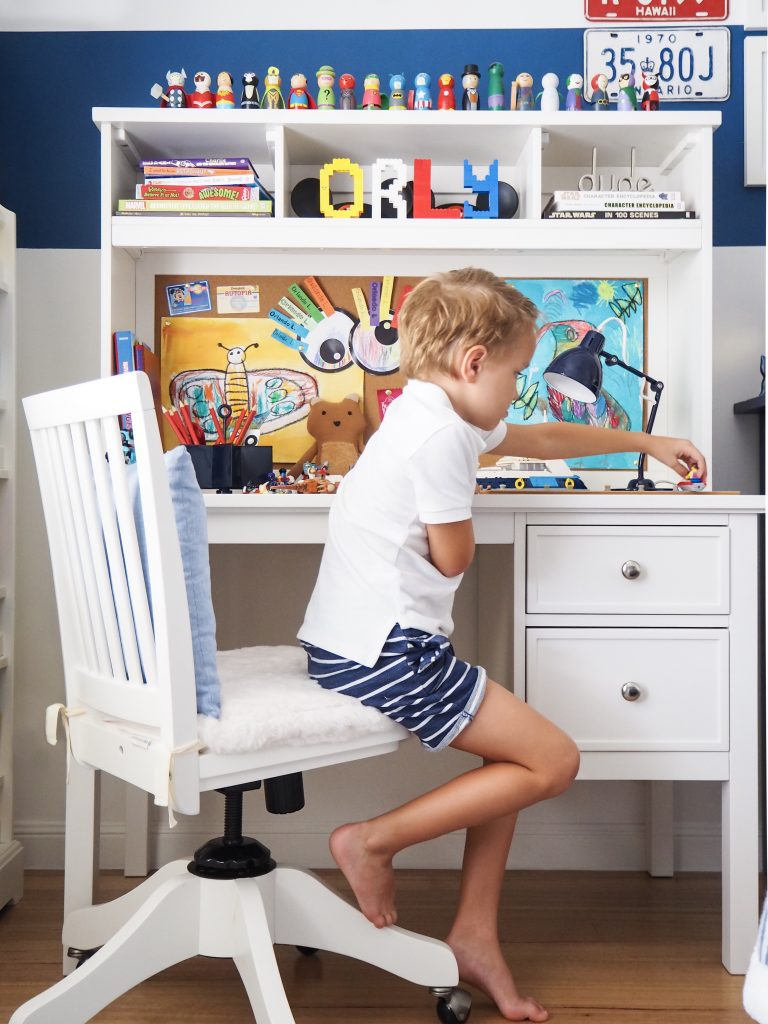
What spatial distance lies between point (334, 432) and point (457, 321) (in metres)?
0.71

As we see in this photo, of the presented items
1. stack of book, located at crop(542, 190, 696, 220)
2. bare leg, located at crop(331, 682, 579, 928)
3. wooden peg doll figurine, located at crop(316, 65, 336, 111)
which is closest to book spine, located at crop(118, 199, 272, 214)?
wooden peg doll figurine, located at crop(316, 65, 336, 111)

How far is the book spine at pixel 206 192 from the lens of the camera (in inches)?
77.6

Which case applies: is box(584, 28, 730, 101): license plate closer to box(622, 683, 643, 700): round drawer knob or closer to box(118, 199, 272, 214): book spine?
box(118, 199, 272, 214): book spine

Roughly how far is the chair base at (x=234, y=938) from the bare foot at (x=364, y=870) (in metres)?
0.02

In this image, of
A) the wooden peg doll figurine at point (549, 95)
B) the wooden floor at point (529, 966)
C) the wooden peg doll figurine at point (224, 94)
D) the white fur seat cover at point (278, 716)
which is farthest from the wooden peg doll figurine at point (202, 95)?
the wooden floor at point (529, 966)

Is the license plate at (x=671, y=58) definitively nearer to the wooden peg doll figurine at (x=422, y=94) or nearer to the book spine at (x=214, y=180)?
the wooden peg doll figurine at (x=422, y=94)

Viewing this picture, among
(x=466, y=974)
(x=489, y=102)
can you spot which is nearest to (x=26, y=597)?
(x=466, y=974)

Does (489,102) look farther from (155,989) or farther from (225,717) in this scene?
(155,989)

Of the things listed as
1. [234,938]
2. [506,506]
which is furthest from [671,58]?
[234,938]

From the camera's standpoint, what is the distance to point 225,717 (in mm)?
1243

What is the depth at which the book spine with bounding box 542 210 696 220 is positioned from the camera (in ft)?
6.49

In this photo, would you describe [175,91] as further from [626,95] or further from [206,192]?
[626,95]

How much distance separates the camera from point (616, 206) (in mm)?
1979

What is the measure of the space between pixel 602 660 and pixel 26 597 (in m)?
1.29
